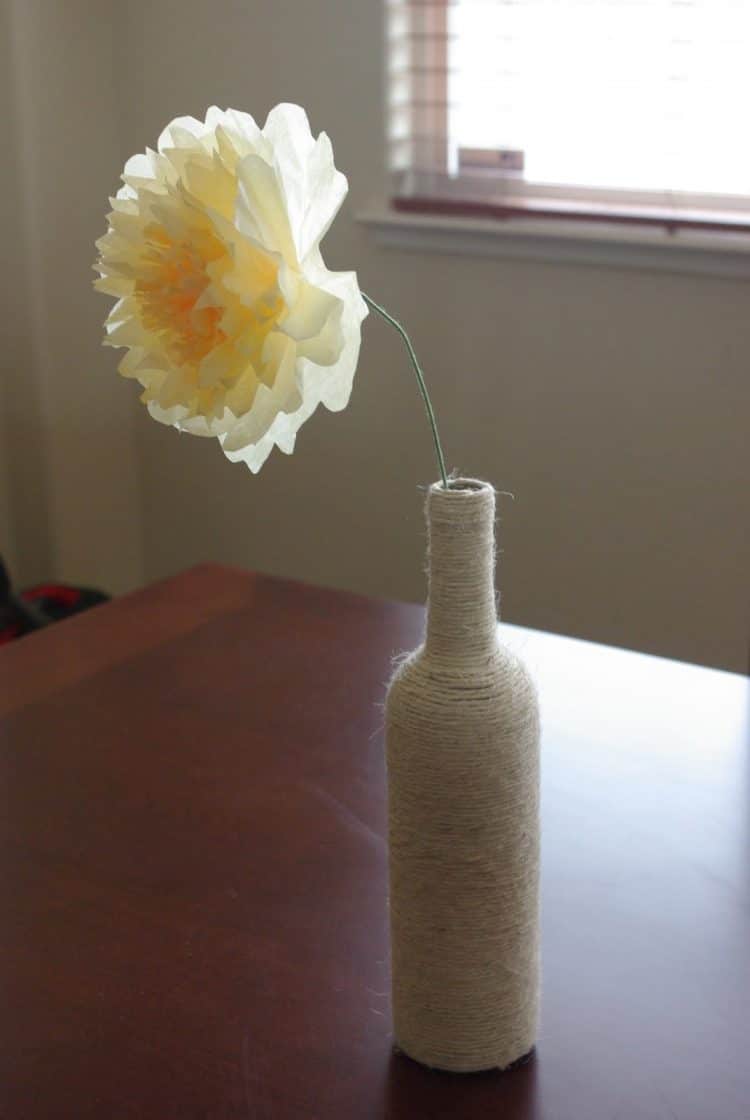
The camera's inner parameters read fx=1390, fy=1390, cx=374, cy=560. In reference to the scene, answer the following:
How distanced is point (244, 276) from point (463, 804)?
0.28m

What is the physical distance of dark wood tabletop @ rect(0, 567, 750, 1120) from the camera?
78 centimetres

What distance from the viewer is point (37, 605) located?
2377 millimetres

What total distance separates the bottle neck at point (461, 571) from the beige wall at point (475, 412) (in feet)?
4.78

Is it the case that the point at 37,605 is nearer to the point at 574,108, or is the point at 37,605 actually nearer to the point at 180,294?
the point at 574,108

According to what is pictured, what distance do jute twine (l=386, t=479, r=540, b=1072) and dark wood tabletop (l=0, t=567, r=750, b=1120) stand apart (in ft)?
0.21

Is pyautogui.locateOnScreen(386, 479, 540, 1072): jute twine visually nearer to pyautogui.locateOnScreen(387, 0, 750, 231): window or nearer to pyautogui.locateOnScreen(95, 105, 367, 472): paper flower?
pyautogui.locateOnScreen(95, 105, 367, 472): paper flower

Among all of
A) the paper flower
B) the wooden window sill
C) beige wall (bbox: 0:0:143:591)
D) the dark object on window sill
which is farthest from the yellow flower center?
beige wall (bbox: 0:0:143:591)

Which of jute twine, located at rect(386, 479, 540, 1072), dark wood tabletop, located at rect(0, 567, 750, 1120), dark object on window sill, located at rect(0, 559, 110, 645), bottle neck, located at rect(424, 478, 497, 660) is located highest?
bottle neck, located at rect(424, 478, 497, 660)

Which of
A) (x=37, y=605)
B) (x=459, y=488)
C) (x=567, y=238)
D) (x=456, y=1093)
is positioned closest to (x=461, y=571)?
(x=459, y=488)

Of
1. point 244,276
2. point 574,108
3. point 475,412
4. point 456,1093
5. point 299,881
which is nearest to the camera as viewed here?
point 244,276

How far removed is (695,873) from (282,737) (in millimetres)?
375

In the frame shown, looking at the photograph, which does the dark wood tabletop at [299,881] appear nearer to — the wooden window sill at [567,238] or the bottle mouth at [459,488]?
the bottle mouth at [459,488]

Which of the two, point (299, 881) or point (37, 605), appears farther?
point (37, 605)

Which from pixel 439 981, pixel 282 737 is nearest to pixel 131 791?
pixel 282 737
